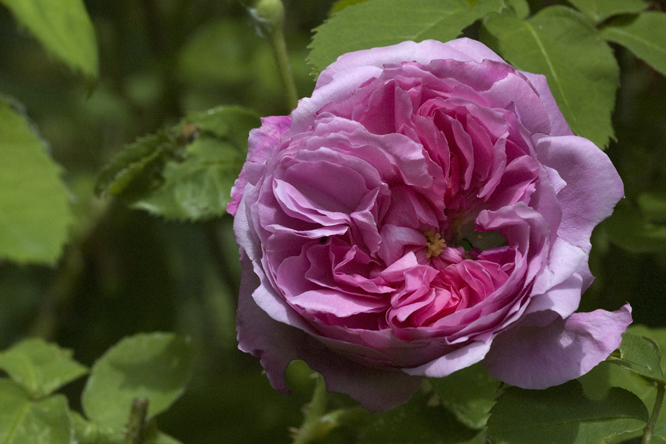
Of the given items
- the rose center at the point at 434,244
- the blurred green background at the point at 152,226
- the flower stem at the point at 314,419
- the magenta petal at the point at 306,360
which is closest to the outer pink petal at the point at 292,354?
the magenta petal at the point at 306,360

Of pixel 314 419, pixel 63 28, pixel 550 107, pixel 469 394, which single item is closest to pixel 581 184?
pixel 550 107

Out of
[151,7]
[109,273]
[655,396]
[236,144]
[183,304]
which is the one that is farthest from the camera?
[183,304]

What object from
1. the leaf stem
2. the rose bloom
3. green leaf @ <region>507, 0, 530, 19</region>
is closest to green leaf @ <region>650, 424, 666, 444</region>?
the rose bloom

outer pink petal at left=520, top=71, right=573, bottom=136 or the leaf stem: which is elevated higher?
outer pink petal at left=520, top=71, right=573, bottom=136

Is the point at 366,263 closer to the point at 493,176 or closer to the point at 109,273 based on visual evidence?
the point at 493,176

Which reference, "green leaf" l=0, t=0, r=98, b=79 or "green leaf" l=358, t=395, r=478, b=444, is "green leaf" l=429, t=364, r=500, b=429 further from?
"green leaf" l=0, t=0, r=98, b=79

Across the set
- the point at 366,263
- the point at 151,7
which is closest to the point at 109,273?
the point at 151,7
